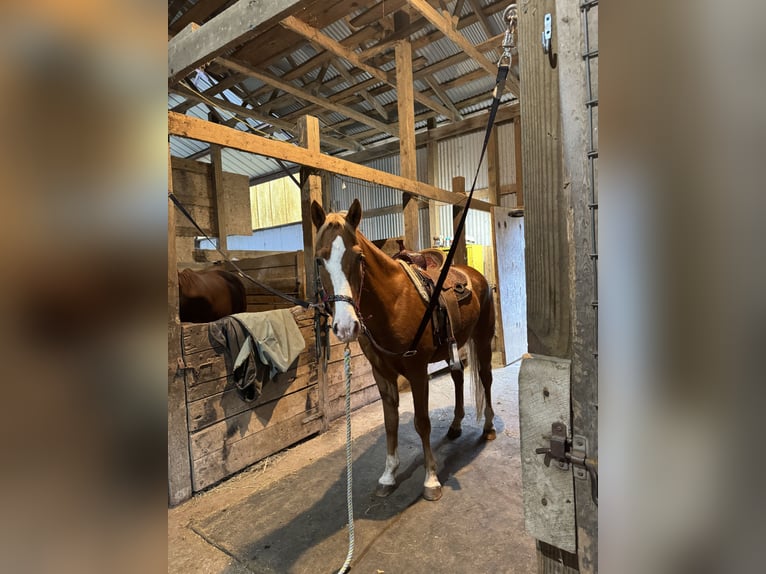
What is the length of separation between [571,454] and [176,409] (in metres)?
2.23

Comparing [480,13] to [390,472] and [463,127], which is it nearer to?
[463,127]

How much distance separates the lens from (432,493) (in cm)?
213

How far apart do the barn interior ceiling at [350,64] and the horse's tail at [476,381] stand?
96.8 inches

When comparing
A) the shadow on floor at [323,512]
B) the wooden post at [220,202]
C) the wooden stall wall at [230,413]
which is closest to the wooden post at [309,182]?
the wooden stall wall at [230,413]

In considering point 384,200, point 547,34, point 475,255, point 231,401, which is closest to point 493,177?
point 475,255

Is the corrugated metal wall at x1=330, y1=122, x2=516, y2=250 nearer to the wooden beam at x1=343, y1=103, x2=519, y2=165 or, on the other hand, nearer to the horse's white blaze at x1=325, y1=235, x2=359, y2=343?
the wooden beam at x1=343, y1=103, x2=519, y2=165

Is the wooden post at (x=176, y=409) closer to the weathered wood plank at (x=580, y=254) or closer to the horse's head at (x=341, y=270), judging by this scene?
the horse's head at (x=341, y=270)
